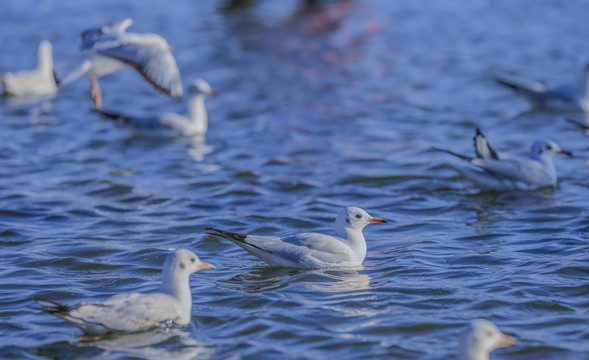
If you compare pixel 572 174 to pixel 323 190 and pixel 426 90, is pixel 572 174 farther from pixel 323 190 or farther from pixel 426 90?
pixel 426 90

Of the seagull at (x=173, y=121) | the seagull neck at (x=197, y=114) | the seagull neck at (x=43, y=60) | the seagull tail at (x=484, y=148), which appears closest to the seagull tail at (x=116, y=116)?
the seagull at (x=173, y=121)

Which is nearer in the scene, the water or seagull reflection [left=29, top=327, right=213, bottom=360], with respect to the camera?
seagull reflection [left=29, top=327, right=213, bottom=360]

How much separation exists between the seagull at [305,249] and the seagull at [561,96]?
7977mm

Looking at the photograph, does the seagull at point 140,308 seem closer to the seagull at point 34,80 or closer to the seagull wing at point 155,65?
the seagull wing at point 155,65

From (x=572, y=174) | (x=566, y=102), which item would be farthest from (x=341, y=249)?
(x=566, y=102)

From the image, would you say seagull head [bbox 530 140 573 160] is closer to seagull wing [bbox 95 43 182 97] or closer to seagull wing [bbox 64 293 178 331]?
seagull wing [bbox 95 43 182 97]

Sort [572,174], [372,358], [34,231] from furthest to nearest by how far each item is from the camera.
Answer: [572,174]
[34,231]
[372,358]

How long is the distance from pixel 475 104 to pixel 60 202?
7.60 m

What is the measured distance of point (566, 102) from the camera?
14.4m

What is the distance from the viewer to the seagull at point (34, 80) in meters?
15.9

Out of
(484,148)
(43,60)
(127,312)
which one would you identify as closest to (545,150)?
(484,148)

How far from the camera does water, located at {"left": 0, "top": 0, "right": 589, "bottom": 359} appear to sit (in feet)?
19.7

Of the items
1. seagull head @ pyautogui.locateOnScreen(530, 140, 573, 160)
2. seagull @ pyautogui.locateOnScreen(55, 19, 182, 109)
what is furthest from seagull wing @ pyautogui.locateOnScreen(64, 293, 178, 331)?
seagull @ pyautogui.locateOnScreen(55, 19, 182, 109)

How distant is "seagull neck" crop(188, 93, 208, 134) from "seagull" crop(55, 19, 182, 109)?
1.16 metres
